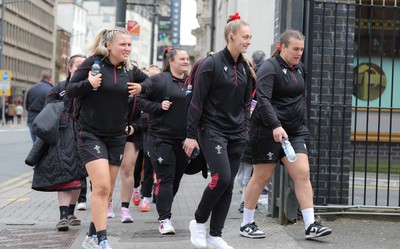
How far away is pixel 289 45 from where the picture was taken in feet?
23.4

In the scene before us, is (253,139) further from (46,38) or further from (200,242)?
(46,38)

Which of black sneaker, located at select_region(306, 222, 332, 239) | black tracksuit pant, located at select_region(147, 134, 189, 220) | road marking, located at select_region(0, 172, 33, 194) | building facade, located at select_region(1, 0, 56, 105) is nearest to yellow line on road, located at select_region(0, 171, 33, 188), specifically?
road marking, located at select_region(0, 172, 33, 194)

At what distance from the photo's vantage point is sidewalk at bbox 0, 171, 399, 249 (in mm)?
7066

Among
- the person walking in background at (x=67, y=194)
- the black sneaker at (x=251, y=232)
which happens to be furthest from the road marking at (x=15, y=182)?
the black sneaker at (x=251, y=232)

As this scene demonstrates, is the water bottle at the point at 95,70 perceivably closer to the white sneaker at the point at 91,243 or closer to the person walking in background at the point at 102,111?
the person walking in background at the point at 102,111

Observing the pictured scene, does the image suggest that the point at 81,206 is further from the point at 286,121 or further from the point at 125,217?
the point at 286,121

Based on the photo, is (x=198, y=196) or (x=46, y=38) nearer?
(x=198, y=196)

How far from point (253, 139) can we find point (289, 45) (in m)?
0.95

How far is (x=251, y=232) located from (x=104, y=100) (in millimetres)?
1925

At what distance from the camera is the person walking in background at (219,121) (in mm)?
6535

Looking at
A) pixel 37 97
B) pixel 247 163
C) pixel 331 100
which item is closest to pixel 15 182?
pixel 37 97

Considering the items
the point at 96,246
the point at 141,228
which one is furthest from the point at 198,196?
the point at 96,246

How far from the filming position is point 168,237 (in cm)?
755

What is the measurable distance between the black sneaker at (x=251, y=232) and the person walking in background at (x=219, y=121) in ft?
2.15
